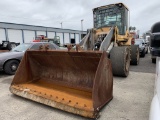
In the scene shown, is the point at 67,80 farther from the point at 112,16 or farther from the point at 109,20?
the point at 112,16

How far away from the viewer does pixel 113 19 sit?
23.1 feet

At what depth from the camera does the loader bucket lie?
2994 mm

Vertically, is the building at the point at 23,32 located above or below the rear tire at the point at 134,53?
above

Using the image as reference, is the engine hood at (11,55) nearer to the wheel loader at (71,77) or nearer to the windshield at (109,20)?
the wheel loader at (71,77)

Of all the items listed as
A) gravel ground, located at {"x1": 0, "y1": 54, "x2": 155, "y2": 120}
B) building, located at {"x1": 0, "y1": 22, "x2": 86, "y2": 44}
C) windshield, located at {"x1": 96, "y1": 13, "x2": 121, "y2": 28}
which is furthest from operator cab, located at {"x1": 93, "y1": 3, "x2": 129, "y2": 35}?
building, located at {"x1": 0, "y1": 22, "x2": 86, "y2": 44}

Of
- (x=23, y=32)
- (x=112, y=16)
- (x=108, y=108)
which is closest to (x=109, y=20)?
(x=112, y=16)

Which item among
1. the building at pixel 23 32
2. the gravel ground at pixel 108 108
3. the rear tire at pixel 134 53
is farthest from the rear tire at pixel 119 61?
the building at pixel 23 32

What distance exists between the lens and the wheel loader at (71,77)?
9.90ft

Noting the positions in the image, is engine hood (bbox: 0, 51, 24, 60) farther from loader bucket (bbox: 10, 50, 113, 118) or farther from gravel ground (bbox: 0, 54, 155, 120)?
loader bucket (bbox: 10, 50, 113, 118)

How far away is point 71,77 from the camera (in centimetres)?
417

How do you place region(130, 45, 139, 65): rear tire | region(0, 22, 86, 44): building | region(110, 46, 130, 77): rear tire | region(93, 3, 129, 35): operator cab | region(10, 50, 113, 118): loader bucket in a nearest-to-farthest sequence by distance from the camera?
region(10, 50, 113, 118): loader bucket, region(110, 46, 130, 77): rear tire, region(93, 3, 129, 35): operator cab, region(130, 45, 139, 65): rear tire, region(0, 22, 86, 44): building

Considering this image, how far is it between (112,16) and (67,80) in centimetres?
417

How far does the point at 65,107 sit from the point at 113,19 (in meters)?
5.15

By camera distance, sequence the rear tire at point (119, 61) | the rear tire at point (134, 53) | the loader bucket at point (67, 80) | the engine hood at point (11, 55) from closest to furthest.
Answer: the loader bucket at point (67, 80), the rear tire at point (119, 61), the engine hood at point (11, 55), the rear tire at point (134, 53)
